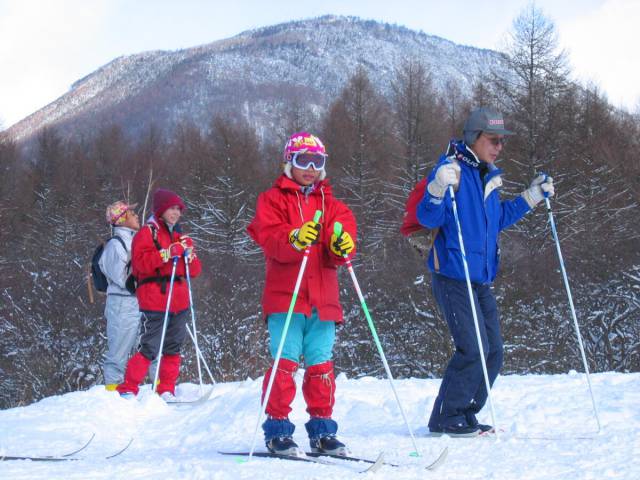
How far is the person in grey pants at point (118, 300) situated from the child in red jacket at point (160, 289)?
0.20 meters

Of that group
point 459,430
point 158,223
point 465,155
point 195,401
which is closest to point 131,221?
point 158,223

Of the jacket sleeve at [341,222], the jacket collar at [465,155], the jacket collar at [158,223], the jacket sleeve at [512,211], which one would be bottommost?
the jacket collar at [158,223]

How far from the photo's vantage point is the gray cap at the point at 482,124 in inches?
198

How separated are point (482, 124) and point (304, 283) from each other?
1669mm

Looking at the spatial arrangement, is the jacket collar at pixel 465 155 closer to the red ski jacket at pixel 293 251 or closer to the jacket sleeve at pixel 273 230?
the red ski jacket at pixel 293 251

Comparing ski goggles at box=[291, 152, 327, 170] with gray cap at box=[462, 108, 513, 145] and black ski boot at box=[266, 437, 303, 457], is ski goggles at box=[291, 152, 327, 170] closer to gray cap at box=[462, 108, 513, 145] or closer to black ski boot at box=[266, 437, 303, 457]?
gray cap at box=[462, 108, 513, 145]

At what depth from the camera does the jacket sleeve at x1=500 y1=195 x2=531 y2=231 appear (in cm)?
529

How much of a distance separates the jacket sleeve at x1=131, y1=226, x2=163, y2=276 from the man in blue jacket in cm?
351

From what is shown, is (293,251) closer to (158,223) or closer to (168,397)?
(158,223)

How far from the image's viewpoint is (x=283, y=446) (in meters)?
4.20

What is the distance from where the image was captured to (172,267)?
7.88 meters

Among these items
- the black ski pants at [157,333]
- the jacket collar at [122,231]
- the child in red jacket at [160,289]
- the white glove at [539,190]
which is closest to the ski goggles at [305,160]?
the white glove at [539,190]

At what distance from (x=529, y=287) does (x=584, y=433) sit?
18.8m

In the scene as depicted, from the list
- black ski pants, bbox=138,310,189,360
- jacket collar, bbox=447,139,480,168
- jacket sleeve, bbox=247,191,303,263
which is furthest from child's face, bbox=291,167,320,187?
black ski pants, bbox=138,310,189,360
